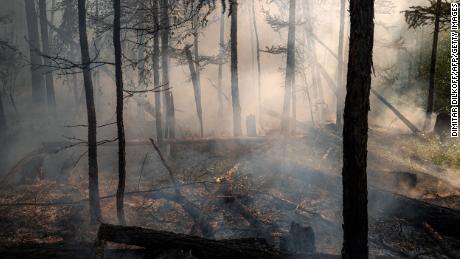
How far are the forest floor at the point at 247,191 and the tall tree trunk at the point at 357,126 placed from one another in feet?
7.46

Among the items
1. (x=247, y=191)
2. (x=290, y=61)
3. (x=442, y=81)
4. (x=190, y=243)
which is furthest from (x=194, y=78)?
(x=442, y=81)

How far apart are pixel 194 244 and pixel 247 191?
5515mm

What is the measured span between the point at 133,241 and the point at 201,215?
3340 millimetres

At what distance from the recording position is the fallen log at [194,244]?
6293 mm

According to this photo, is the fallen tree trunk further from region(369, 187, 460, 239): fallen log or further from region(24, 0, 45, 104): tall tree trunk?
region(24, 0, 45, 104): tall tree trunk

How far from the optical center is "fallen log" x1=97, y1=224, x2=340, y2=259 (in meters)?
6.29

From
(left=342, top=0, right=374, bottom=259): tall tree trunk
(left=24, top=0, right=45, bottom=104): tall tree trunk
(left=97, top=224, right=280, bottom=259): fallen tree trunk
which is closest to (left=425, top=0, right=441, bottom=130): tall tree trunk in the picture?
(left=342, top=0, right=374, bottom=259): tall tree trunk

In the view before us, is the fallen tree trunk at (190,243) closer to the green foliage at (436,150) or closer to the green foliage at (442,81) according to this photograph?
the green foliage at (436,150)

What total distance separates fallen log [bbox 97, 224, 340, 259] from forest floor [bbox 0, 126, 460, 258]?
77cm

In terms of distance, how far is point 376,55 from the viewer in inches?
1284

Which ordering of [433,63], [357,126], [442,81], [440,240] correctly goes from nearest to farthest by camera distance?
[357,126] → [440,240] → [433,63] → [442,81]

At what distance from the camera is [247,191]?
11.9m

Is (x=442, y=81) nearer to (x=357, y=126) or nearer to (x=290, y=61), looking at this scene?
(x=290, y=61)

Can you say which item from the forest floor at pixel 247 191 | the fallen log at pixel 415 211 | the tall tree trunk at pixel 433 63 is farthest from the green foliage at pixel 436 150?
the fallen log at pixel 415 211
